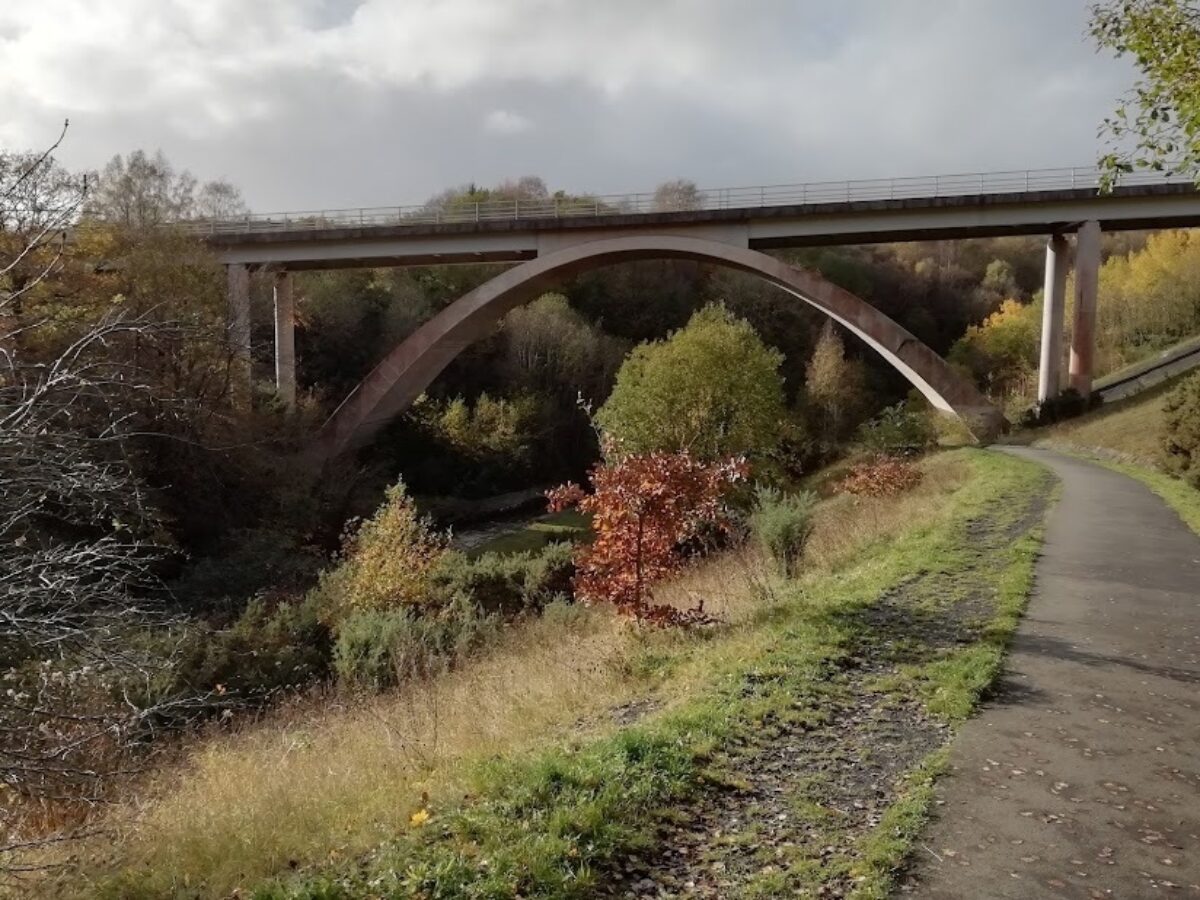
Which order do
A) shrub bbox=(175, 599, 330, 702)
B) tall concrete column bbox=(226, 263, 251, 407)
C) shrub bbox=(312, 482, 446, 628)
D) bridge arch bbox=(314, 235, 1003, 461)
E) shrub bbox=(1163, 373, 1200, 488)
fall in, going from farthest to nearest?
1. bridge arch bbox=(314, 235, 1003, 461)
2. tall concrete column bbox=(226, 263, 251, 407)
3. shrub bbox=(1163, 373, 1200, 488)
4. shrub bbox=(312, 482, 446, 628)
5. shrub bbox=(175, 599, 330, 702)

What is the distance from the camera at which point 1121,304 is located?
35.3m

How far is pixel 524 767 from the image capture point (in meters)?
3.90

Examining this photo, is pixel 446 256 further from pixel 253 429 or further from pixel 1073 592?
pixel 1073 592

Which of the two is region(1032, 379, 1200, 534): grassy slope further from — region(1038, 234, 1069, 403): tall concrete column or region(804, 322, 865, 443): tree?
region(804, 322, 865, 443): tree

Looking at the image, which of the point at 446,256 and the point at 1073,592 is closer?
the point at 1073,592

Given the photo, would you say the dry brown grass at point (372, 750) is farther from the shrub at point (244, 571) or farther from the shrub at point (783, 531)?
the shrub at point (244, 571)

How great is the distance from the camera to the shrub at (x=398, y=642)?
354 inches

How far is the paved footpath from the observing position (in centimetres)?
309

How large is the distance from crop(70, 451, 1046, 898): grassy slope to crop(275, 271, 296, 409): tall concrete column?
1849cm

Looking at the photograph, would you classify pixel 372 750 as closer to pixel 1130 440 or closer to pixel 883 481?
pixel 883 481

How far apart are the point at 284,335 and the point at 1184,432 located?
73.0 feet

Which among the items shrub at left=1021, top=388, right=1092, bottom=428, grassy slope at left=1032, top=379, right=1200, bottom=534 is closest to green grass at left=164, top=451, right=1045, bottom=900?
grassy slope at left=1032, top=379, right=1200, bottom=534

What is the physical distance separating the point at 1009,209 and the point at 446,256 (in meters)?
15.9

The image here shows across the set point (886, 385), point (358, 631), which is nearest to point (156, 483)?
point (358, 631)
